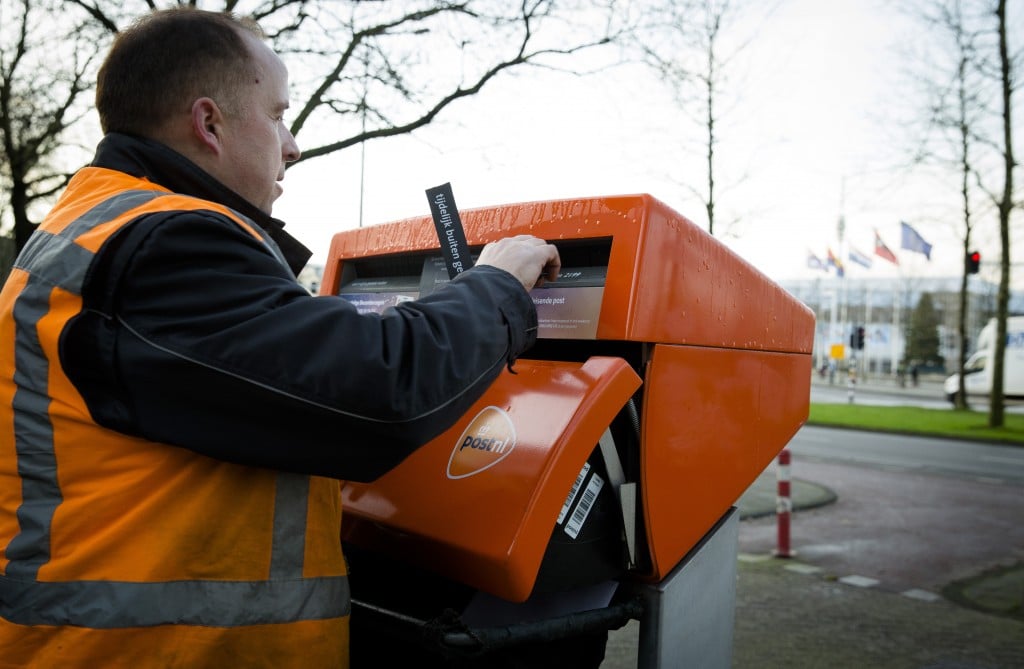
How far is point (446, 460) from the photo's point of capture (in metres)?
1.43

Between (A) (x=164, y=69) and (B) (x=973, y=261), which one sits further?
(B) (x=973, y=261)

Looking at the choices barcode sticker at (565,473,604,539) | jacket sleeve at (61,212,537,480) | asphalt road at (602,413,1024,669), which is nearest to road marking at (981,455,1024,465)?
asphalt road at (602,413,1024,669)

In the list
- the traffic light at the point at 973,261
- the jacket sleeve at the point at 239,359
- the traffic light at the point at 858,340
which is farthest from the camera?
the traffic light at the point at 858,340

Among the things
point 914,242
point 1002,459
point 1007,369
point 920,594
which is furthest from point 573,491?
point 1007,369

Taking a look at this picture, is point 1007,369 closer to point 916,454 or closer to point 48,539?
point 916,454

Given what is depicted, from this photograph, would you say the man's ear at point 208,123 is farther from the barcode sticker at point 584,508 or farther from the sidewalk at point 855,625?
the sidewalk at point 855,625

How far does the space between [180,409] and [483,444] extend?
553mm

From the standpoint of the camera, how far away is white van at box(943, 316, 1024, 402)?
24.8 metres

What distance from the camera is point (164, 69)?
3.94 feet

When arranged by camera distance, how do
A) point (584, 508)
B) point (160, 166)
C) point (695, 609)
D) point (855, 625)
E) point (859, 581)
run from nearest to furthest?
point (160, 166), point (584, 508), point (695, 609), point (855, 625), point (859, 581)

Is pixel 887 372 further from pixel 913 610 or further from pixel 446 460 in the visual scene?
pixel 446 460

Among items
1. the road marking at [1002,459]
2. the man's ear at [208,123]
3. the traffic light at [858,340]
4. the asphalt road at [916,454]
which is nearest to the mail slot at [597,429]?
the man's ear at [208,123]

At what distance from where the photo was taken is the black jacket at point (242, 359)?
99 centimetres

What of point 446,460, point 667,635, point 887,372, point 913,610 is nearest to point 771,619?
point 913,610
